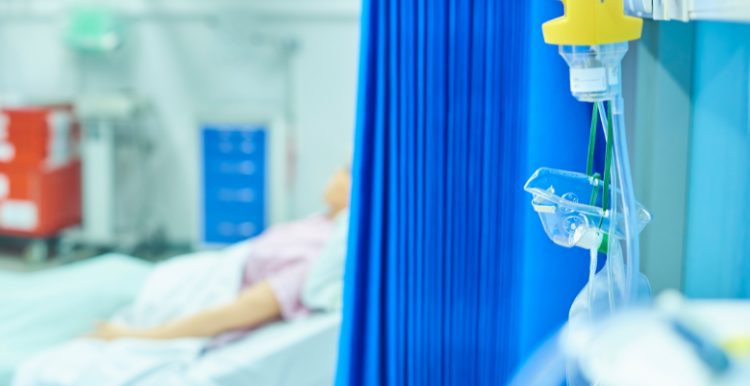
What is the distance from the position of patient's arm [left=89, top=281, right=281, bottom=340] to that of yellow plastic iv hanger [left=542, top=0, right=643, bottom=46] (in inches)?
57.1

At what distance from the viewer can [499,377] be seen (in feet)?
3.39

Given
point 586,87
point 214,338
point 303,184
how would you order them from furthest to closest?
point 303,184 < point 214,338 < point 586,87

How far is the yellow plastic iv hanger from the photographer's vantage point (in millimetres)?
681

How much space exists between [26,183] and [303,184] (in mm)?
1817

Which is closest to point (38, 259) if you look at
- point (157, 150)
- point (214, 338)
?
point (157, 150)

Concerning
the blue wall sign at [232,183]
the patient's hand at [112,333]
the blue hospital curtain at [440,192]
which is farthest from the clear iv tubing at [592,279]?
the blue wall sign at [232,183]

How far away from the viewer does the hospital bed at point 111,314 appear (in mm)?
1692

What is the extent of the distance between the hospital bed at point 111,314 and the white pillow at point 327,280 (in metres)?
0.05

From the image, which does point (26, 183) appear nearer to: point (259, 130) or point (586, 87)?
point (259, 130)

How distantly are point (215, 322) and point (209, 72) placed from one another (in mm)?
2897

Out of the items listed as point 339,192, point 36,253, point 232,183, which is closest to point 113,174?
point 36,253

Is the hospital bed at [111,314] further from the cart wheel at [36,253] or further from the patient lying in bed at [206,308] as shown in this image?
the cart wheel at [36,253]

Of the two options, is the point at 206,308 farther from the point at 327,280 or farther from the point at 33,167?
the point at 33,167

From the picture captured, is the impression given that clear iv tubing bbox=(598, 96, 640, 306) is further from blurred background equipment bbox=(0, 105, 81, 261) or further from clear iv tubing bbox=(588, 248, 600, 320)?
blurred background equipment bbox=(0, 105, 81, 261)
